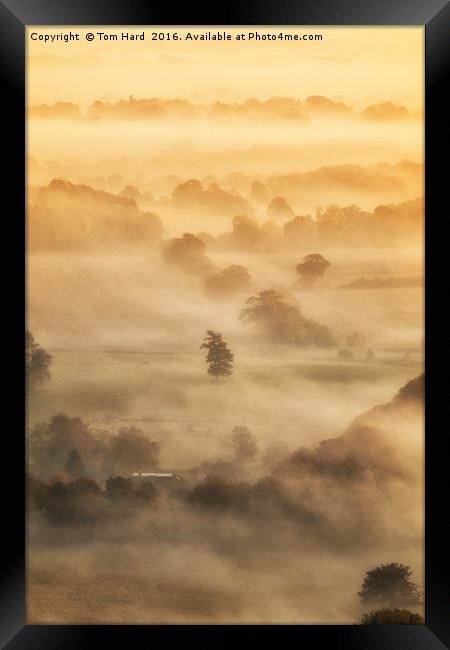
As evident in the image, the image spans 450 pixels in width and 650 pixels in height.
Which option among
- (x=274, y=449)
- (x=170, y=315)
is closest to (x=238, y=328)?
(x=170, y=315)

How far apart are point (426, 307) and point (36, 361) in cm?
133

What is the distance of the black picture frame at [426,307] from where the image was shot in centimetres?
270

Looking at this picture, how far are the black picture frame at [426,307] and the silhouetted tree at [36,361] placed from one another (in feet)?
0.09

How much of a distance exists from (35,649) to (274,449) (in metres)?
1.04

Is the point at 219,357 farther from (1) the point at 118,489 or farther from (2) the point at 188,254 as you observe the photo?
(1) the point at 118,489

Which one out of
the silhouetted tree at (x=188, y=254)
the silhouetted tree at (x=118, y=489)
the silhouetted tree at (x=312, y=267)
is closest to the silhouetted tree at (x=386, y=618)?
the silhouetted tree at (x=118, y=489)

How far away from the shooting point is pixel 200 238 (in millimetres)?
2740

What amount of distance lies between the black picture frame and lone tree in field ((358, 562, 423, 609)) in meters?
0.07

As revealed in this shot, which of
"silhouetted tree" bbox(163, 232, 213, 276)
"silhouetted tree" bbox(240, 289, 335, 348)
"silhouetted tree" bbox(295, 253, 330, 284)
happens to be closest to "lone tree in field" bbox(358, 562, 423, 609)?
"silhouetted tree" bbox(240, 289, 335, 348)

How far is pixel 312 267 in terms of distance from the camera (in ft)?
8.96

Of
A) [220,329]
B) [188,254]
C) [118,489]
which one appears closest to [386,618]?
[118,489]

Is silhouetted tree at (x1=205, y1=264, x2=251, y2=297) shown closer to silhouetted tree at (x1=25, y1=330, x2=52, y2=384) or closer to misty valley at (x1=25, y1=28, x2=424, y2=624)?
misty valley at (x1=25, y1=28, x2=424, y2=624)

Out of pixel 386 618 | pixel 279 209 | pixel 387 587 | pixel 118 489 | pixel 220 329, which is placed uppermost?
pixel 279 209

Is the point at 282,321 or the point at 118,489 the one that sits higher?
the point at 282,321
